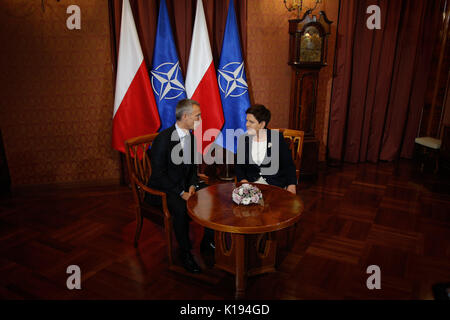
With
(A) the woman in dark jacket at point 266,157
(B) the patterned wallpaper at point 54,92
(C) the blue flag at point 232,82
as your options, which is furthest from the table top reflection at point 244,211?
(B) the patterned wallpaper at point 54,92

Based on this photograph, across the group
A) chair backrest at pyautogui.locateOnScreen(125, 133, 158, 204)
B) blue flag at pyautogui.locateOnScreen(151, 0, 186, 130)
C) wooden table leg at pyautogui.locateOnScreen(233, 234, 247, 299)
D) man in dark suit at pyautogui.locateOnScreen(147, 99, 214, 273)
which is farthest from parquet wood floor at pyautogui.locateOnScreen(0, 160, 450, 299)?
blue flag at pyautogui.locateOnScreen(151, 0, 186, 130)

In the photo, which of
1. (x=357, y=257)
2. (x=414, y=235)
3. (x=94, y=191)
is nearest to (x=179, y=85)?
(x=94, y=191)

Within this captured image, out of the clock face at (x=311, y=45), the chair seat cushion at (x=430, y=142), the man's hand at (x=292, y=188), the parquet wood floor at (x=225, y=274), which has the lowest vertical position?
the parquet wood floor at (x=225, y=274)

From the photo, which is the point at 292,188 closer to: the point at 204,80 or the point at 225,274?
the point at 225,274

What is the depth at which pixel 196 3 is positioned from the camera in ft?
10.7

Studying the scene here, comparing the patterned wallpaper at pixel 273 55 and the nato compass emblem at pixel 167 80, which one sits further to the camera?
the patterned wallpaper at pixel 273 55

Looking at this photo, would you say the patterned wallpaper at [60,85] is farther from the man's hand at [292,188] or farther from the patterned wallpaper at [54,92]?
the man's hand at [292,188]

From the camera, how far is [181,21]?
3.29 metres

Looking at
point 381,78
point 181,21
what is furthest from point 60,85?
point 381,78

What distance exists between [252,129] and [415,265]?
137 cm

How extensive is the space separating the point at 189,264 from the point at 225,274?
0.75 ft

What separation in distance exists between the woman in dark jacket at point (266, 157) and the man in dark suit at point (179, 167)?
14.3 inches

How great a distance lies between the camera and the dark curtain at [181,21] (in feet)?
10.1

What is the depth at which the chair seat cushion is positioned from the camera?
397 centimetres
